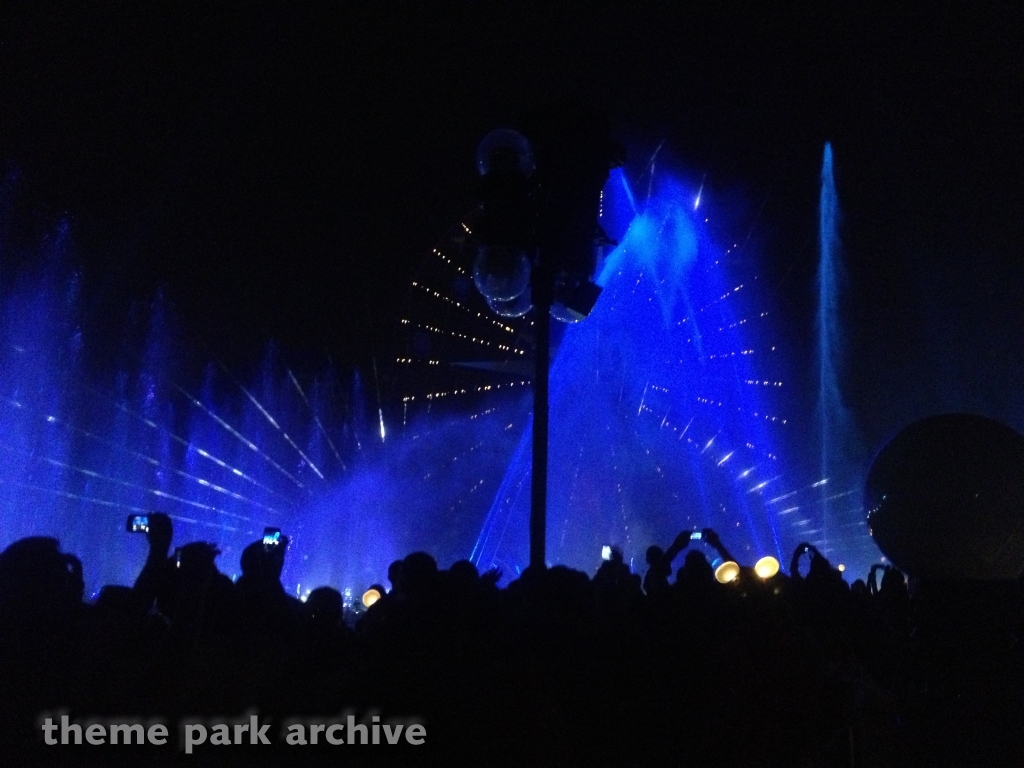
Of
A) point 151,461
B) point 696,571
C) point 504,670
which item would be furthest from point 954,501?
point 151,461

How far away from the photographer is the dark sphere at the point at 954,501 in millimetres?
4754

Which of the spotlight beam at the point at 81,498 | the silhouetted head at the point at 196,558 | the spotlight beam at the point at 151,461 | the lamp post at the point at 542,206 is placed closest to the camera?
the silhouetted head at the point at 196,558

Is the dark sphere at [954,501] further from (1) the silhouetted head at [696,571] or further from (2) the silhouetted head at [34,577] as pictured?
(2) the silhouetted head at [34,577]

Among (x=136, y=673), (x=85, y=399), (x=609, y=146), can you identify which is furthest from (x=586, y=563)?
(x=136, y=673)

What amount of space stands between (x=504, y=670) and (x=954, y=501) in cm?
312

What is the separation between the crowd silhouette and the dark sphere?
17 cm

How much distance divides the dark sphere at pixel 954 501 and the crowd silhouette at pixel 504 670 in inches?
6.9

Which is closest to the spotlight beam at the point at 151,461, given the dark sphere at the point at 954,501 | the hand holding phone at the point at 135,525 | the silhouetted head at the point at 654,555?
the hand holding phone at the point at 135,525

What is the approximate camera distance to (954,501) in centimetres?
486

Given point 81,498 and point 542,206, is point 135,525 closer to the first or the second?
point 542,206

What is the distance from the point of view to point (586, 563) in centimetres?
2892

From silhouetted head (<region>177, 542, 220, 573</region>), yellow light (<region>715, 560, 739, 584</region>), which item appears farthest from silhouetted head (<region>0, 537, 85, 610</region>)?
yellow light (<region>715, 560, 739, 584</region>)

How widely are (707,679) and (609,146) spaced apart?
12.2 ft

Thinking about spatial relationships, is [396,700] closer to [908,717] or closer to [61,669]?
[61,669]
